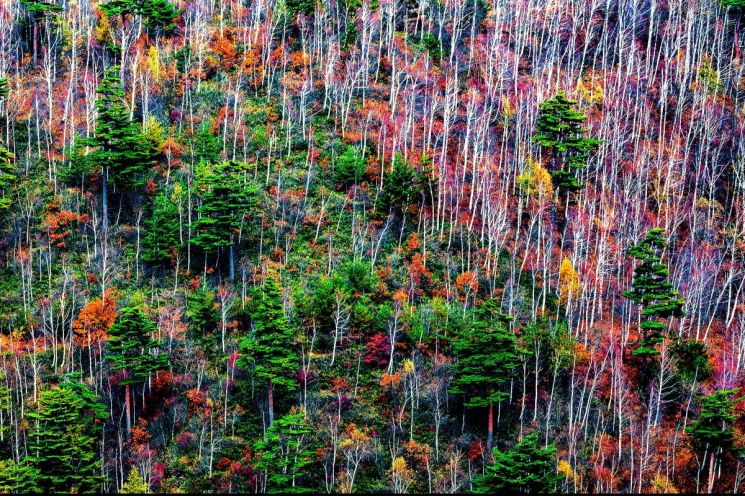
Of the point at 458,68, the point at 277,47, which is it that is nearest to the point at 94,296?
the point at 277,47

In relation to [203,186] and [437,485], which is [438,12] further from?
[437,485]

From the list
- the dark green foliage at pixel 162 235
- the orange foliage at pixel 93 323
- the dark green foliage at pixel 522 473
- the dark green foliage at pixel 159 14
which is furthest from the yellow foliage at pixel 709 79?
the orange foliage at pixel 93 323

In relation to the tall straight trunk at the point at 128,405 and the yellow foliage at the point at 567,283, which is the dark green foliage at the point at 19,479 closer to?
the tall straight trunk at the point at 128,405

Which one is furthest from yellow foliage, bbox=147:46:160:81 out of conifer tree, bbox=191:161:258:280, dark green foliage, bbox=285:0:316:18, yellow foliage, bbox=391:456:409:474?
yellow foliage, bbox=391:456:409:474

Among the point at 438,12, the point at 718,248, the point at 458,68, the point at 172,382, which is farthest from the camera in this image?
the point at 438,12

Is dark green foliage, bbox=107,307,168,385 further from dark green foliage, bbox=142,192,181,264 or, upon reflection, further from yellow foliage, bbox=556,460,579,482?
yellow foliage, bbox=556,460,579,482

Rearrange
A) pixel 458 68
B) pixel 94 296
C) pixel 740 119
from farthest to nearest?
pixel 458 68 → pixel 740 119 → pixel 94 296
